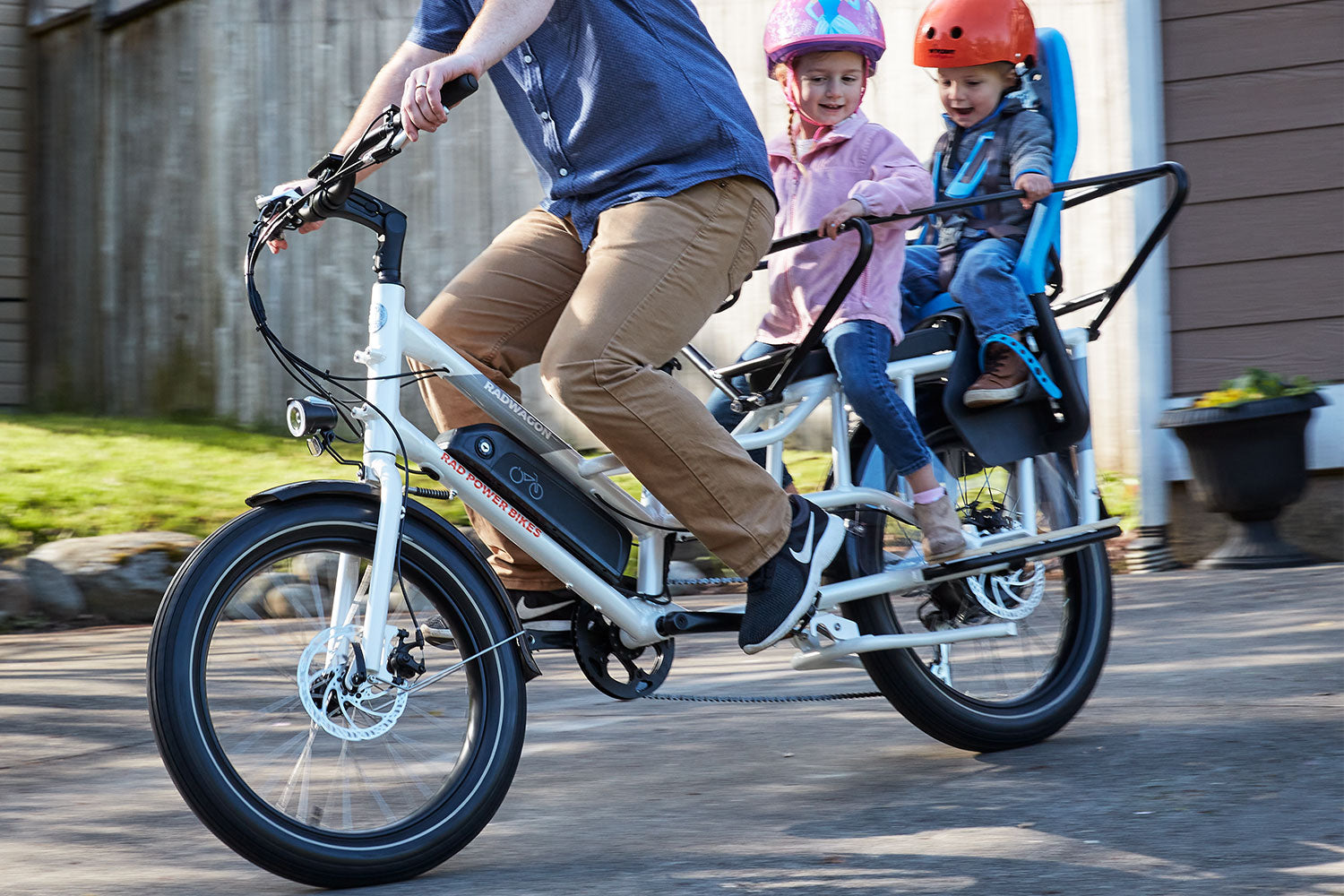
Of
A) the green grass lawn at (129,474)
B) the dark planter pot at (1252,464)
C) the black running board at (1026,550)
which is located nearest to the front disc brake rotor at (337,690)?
the black running board at (1026,550)

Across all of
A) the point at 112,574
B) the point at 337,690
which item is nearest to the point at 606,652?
the point at 337,690

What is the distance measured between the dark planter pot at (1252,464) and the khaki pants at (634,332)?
369cm

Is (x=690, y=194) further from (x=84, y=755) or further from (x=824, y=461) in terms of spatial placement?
(x=824, y=461)

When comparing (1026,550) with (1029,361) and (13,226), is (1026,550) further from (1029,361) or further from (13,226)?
(13,226)

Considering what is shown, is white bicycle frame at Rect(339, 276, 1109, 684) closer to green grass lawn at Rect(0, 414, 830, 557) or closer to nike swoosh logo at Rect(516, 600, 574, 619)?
nike swoosh logo at Rect(516, 600, 574, 619)

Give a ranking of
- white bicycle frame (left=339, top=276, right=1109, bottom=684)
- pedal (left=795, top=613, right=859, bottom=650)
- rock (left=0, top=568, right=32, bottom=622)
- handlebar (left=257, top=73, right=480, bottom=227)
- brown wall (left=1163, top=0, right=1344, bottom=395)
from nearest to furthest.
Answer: handlebar (left=257, top=73, right=480, bottom=227) < white bicycle frame (left=339, top=276, right=1109, bottom=684) < pedal (left=795, top=613, right=859, bottom=650) < rock (left=0, top=568, right=32, bottom=622) < brown wall (left=1163, top=0, right=1344, bottom=395)

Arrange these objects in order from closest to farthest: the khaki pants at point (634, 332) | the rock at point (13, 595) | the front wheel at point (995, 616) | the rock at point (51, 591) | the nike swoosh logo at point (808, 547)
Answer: the khaki pants at point (634, 332), the nike swoosh logo at point (808, 547), the front wheel at point (995, 616), the rock at point (13, 595), the rock at point (51, 591)

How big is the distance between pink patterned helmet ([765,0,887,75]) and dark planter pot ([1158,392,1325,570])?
3.28 meters

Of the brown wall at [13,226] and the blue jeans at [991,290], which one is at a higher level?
the brown wall at [13,226]

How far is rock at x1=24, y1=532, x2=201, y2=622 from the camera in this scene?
6297 mm

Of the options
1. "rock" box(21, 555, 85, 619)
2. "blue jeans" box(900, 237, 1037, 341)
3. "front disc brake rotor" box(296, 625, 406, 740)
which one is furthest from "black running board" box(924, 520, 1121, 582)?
"rock" box(21, 555, 85, 619)

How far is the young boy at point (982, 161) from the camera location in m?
3.79

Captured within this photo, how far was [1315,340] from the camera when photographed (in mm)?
6691

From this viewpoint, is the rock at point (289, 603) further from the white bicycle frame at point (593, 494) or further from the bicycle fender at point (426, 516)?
the bicycle fender at point (426, 516)
